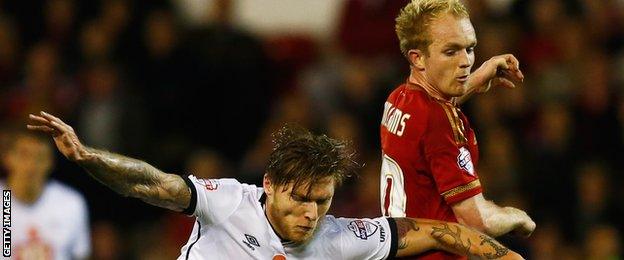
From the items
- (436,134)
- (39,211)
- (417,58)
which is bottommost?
(39,211)

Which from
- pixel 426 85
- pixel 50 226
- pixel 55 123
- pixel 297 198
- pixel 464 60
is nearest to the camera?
pixel 55 123

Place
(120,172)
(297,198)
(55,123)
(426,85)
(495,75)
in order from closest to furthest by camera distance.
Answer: (55,123) → (120,172) → (297,198) → (426,85) → (495,75)

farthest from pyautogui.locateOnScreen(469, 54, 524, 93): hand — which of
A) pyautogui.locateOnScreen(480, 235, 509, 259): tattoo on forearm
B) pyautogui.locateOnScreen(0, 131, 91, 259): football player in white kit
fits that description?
pyautogui.locateOnScreen(0, 131, 91, 259): football player in white kit

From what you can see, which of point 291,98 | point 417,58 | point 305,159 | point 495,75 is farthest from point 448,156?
point 291,98

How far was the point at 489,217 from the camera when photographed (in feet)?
17.7

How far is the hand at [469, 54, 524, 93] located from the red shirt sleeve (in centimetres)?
50

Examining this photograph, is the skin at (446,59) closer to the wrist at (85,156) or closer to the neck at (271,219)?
the neck at (271,219)

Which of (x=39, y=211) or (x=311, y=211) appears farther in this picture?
(x=39, y=211)

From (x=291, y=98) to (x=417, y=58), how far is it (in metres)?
4.73

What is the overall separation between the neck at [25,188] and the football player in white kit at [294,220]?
7.83ft

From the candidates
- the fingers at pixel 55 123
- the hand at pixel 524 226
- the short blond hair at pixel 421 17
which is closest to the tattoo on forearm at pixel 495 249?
the hand at pixel 524 226

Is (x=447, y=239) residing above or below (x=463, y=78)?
below

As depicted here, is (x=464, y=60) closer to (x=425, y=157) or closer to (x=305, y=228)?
(x=425, y=157)

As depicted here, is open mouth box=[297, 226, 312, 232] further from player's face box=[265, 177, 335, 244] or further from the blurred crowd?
the blurred crowd
